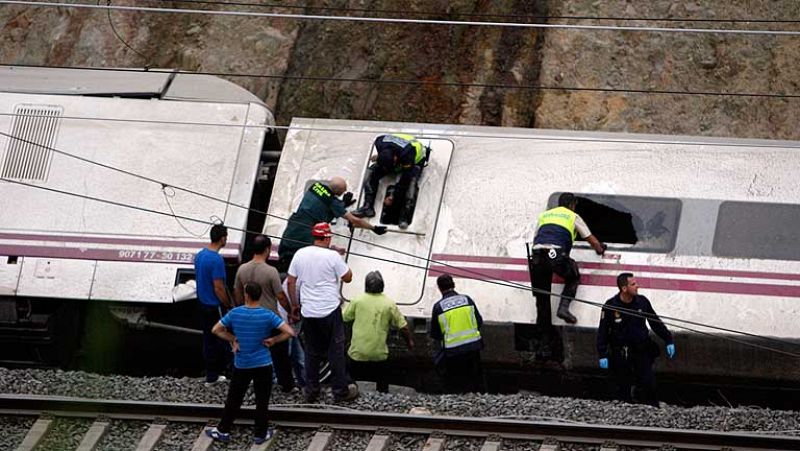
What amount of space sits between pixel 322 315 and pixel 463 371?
180 centimetres

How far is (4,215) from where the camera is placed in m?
14.2

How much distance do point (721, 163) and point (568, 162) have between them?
162 centimetres

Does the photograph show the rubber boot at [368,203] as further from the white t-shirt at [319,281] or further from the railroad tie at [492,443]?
the railroad tie at [492,443]

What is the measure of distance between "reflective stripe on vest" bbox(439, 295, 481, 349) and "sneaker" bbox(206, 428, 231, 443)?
2.61m

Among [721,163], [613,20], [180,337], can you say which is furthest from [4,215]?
[613,20]

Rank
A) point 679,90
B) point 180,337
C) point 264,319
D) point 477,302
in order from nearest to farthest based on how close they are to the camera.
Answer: point 264,319 < point 477,302 < point 180,337 < point 679,90

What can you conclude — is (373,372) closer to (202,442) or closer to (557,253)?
(557,253)

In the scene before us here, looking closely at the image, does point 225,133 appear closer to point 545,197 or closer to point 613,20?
point 545,197

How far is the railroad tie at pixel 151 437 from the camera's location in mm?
10641

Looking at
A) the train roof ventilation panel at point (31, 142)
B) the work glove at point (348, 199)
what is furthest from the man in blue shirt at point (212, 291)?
the train roof ventilation panel at point (31, 142)

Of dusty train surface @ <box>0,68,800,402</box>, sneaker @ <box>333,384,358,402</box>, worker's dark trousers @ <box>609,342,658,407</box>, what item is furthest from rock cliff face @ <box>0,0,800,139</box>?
sneaker @ <box>333,384,358,402</box>

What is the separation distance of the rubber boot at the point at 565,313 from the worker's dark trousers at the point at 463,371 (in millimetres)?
1020

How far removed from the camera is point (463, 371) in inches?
497

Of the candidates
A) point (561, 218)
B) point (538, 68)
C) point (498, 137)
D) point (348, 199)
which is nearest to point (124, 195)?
point (348, 199)
